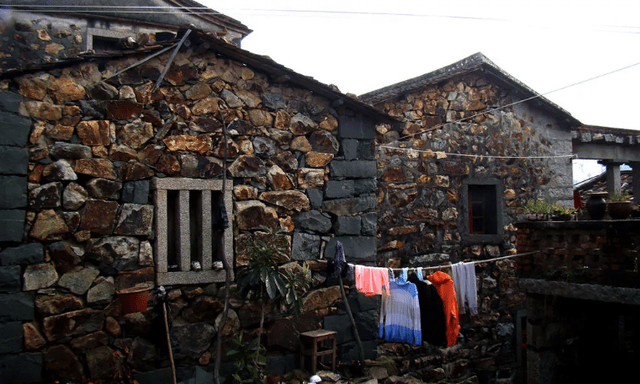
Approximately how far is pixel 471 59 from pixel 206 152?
523 cm

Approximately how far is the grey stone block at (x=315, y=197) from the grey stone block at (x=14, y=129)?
317 cm

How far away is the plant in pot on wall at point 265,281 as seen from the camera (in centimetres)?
582

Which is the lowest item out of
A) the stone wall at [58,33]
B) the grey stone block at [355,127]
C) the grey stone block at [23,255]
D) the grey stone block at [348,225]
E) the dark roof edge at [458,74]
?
the grey stone block at [23,255]

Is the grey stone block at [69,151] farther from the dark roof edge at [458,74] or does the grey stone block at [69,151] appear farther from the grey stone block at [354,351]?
the dark roof edge at [458,74]

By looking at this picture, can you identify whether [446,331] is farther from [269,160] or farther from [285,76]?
[285,76]

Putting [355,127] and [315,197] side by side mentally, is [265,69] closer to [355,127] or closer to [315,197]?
[355,127]

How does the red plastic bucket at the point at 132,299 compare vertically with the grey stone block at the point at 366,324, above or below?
above

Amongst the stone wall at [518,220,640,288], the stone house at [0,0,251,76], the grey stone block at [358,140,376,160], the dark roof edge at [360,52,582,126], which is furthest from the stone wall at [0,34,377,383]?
the stone wall at [518,220,640,288]

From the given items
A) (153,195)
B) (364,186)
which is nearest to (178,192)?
(153,195)

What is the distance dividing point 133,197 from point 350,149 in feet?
9.37

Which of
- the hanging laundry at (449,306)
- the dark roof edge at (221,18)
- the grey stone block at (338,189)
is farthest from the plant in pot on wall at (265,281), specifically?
the dark roof edge at (221,18)

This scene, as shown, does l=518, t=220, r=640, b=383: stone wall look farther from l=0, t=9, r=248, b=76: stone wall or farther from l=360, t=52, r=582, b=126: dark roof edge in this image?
l=0, t=9, r=248, b=76: stone wall

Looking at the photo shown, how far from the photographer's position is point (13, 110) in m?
5.13

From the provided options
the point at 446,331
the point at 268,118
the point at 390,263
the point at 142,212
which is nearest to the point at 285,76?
the point at 268,118
